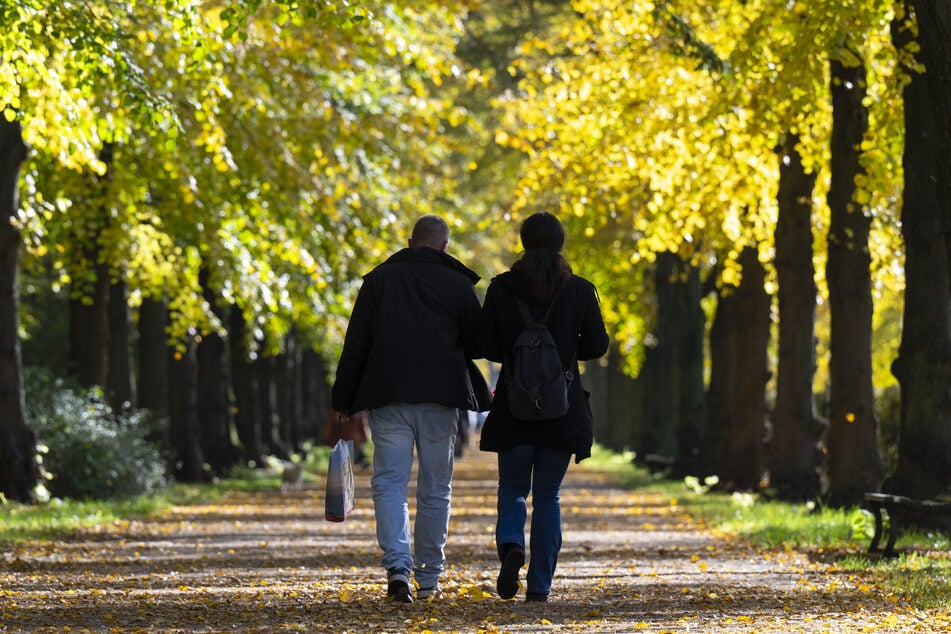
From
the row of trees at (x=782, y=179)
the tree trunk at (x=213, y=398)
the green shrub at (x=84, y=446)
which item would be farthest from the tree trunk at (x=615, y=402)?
the green shrub at (x=84, y=446)

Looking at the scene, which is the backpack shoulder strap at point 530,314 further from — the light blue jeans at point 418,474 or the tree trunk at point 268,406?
the tree trunk at point 268,406

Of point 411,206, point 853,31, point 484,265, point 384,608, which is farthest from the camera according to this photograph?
point 484,265

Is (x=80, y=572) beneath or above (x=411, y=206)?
beneath

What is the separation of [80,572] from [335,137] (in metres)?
8.95

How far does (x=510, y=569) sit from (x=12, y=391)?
10.6 meters

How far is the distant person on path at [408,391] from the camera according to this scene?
9.38 metres

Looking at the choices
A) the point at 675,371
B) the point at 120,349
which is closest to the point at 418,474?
the point at 120,349

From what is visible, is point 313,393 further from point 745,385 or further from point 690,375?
point 745,385

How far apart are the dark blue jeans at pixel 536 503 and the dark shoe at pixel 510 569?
2.6 inches

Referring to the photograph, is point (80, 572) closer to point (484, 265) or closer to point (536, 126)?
point (536, 126)

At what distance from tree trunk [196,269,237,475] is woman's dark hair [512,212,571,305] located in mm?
19584

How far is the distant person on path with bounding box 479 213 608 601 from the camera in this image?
923 cm

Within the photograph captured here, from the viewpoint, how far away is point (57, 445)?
66.3 feet

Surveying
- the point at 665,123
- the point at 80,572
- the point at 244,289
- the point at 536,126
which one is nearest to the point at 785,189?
the point at 665,123
